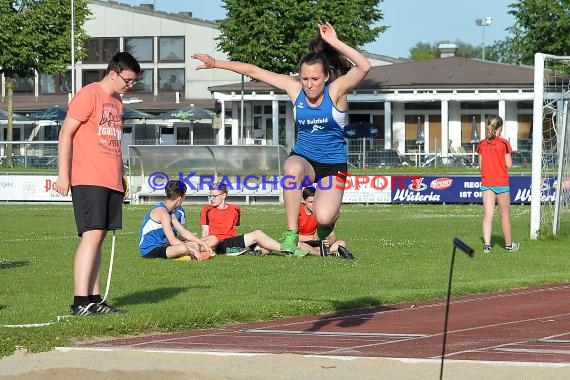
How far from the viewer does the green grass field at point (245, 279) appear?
10492 millimetres

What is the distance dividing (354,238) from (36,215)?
447 inches

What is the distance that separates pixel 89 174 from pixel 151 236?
691cm

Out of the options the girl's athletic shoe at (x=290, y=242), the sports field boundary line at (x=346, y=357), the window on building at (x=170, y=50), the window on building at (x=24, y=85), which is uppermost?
the window on building at (x=170, y=50)

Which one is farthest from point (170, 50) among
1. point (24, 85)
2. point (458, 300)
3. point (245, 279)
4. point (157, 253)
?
point (458, 300)

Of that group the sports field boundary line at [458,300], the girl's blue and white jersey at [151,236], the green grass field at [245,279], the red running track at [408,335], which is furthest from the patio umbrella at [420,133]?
the red running track at [408,335]

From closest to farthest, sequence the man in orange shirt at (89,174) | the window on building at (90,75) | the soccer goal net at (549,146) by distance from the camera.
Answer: the man in orange shirt at (89,174), the soccer goal net at (549,146), the window on building at (90,75)

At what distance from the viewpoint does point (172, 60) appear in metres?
78.4

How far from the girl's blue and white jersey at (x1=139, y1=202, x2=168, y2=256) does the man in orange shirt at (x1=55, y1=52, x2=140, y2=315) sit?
6567 mm

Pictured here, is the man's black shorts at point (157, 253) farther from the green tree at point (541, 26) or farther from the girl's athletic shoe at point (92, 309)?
the green tree at point (541, 26)

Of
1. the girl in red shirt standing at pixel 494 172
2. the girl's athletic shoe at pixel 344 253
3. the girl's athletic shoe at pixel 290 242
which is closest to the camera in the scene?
the girl's athletic shoe at pixel 290 242

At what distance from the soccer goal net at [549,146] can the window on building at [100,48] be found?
5918 cm

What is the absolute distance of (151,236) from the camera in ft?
57.0

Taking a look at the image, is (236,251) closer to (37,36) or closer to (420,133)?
(37,36)

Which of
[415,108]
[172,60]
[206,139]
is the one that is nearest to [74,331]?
[415,108]
